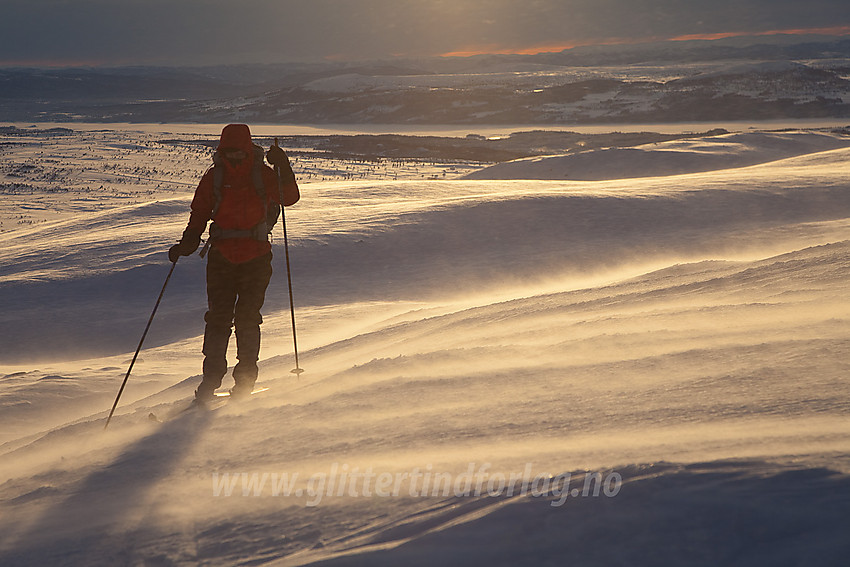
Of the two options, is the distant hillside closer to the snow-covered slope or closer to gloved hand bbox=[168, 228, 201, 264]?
the snow-covered slope

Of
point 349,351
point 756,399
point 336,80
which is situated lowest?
point 349,351

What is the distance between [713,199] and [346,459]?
11.8 m

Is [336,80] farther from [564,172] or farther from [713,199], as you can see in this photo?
[713,199]

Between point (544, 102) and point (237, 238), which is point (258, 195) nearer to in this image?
point (237, 238)

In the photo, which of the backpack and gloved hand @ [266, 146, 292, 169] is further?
gloved hand @ [266, 146, 292, 169]

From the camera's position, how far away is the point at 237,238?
4.61 meters

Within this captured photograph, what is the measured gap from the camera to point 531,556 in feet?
6.31

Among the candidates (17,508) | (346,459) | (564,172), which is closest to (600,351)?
(346,459)

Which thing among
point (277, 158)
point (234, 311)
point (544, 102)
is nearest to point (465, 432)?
point (234, 311)

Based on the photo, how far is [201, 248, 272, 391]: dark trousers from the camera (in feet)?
15.4

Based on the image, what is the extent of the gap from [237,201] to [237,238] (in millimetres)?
242

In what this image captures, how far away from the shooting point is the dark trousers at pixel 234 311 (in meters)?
4.70

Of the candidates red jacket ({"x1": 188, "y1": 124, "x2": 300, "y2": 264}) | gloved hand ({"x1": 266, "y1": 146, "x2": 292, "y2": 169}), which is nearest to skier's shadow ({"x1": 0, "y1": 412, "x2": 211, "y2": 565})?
red jacket ({"x1": 188, "y1": 124, "x2": 300, "y2": 264})

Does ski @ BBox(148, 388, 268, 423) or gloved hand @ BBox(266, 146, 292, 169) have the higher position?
gloved hand @ BBox(266, 146, 292, 169)
